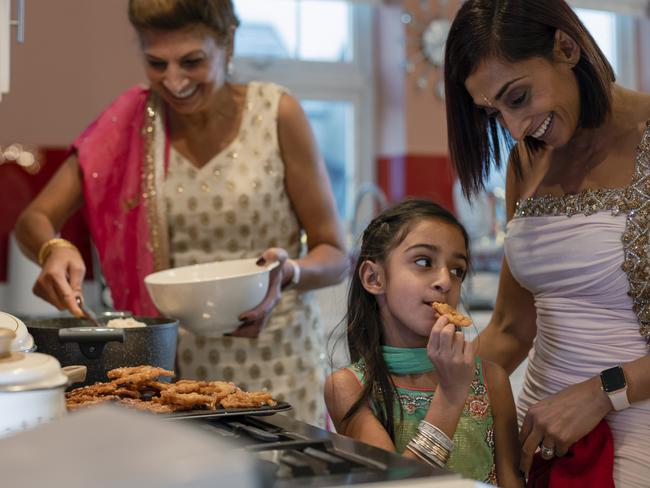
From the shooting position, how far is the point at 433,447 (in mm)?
1180

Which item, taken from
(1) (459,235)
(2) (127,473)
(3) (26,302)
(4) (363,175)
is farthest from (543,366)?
(4) (363,175)

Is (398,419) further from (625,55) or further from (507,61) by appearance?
(625,55)

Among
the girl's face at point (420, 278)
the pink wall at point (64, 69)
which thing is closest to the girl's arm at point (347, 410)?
the girl's face at point (420, 278)

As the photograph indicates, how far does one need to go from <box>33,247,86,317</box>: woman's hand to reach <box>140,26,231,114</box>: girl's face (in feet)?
1.20

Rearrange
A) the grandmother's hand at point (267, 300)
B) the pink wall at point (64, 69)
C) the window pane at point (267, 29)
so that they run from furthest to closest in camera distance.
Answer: the window pane at point (267, 29)
the pink wall at point (64, 69)
the grandmother's hand at point (267, 300)

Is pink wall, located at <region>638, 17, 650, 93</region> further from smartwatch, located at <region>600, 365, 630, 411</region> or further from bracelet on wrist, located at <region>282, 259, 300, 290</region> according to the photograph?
smartwatch, located at <region>600, 365, 630, 411</region>

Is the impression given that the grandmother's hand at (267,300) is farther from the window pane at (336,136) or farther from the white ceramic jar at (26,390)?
the window pane at (336,136)

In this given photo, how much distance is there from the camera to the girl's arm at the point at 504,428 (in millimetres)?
1376

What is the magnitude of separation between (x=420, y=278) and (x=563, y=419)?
288 mm

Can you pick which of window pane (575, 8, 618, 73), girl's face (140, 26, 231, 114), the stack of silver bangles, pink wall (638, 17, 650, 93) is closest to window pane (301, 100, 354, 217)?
window pane (575, 8, 618, 73)

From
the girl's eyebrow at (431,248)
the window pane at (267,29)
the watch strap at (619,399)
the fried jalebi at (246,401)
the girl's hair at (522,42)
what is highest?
the window pane at (267,29)

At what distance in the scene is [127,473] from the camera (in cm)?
60

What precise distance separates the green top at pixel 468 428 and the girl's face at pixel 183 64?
701 mm

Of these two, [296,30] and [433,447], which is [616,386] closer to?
[433,447]
